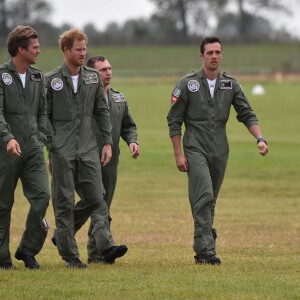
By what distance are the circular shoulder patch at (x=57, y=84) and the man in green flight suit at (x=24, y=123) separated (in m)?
0.26

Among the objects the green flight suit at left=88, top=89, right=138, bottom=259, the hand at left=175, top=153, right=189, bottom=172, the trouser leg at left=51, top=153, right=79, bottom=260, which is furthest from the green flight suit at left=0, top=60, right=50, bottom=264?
the hand at left=175, top=153, right=189, bottom=172

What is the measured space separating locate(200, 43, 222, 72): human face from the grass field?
194 centimetres

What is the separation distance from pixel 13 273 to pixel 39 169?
3.26 feet

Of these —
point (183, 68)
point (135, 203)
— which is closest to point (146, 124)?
point (135, 203)

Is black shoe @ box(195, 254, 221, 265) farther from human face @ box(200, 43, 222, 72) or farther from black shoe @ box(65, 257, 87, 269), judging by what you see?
human face @ box(200, 43, 222, 72)

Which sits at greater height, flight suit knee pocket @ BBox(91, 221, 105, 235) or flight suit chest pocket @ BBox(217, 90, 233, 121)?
flight suit chest pocket @ BBox(217, 90, 233, 121)

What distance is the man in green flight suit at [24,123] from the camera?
9969mm

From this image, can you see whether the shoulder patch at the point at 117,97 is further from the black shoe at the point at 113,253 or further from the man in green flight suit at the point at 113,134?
the black shoe at the point at 113,253

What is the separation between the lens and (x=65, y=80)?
10.4 metres

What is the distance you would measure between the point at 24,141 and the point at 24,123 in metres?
0.16

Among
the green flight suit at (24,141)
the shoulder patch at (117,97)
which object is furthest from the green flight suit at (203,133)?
the green flight suit at (24,141)

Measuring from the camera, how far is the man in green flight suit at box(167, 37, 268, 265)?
1083 centimetres

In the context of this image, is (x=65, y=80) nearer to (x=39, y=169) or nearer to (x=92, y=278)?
(x=39, y=169)

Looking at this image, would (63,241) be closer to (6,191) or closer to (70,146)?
(6,191)
